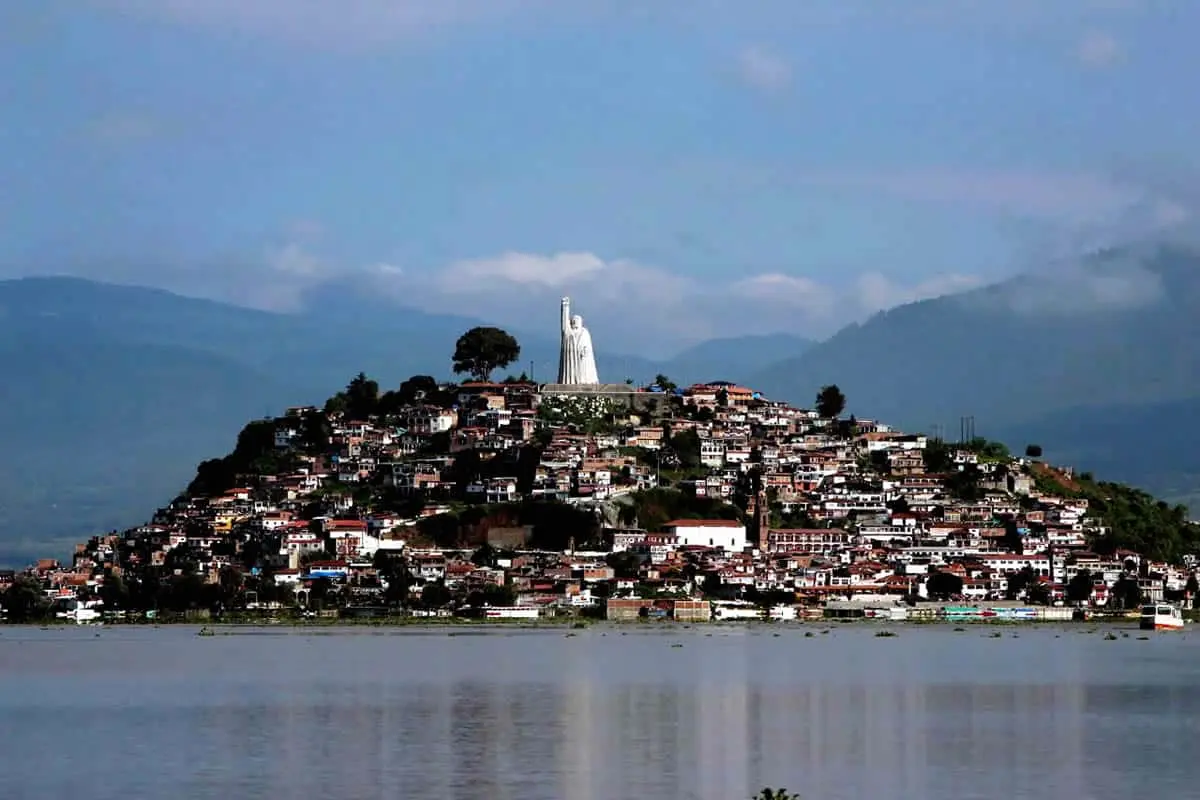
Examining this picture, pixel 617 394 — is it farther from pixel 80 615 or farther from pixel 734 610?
pixel 80 615

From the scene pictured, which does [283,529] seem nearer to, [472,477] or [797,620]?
[472,477]

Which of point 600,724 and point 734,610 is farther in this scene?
point 734,610

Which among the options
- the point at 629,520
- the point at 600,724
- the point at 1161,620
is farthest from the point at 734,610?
the point at 600,724

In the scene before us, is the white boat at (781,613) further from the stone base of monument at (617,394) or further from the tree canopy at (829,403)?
the tree canopy at (829,403)

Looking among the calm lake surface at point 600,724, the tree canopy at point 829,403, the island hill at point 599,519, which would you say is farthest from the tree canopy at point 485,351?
the calm lake surface at point 600,724

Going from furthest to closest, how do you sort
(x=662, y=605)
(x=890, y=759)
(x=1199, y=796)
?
(x=662, y=605)
(x=890, y=759)
(x=1199, y=796)

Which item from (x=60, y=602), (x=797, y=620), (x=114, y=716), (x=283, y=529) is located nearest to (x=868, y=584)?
(x=797, y=620)
